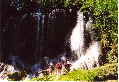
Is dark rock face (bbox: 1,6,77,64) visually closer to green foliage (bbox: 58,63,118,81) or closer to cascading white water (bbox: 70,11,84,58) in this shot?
cascading white water (bbox: 70,11,84,58)

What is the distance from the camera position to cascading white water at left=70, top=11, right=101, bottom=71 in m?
10.3

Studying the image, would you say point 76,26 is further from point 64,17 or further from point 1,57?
point 1,57

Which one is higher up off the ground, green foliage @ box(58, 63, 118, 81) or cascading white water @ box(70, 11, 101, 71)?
cascading white water @ box(70, 11, 101, 71)

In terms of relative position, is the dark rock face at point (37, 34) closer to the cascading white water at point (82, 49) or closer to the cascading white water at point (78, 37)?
the cascading white water at point (78, 37)

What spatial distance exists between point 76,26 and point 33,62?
4556 millimetres

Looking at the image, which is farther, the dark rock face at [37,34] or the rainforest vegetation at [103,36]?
the dark rock face at [37,34]

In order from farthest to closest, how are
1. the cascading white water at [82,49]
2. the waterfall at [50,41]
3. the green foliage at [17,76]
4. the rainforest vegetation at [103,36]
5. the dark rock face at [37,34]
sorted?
the dark rock face at [37,34] < the green foliage at [17,76] < the waterfall at [50,41] < the cascading white water at [82,49] < the rainforest vegetation at [103,36]

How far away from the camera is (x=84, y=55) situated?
35.3 feet

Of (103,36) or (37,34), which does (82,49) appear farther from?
(37,34)

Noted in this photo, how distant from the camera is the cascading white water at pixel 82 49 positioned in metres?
10.3

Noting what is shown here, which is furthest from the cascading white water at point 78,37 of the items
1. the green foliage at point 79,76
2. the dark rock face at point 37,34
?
the green foliage at point 79,76

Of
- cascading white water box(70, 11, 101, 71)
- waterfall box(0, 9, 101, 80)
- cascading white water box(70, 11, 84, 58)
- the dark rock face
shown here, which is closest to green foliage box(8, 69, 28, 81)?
waterfall box(0, 9, 101, 80)

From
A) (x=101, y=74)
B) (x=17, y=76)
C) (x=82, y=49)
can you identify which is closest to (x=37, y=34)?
(x=17, y=76)

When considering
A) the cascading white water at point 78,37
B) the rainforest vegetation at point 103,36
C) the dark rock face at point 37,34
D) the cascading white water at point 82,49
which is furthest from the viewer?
the dark rock face at point 37,34
